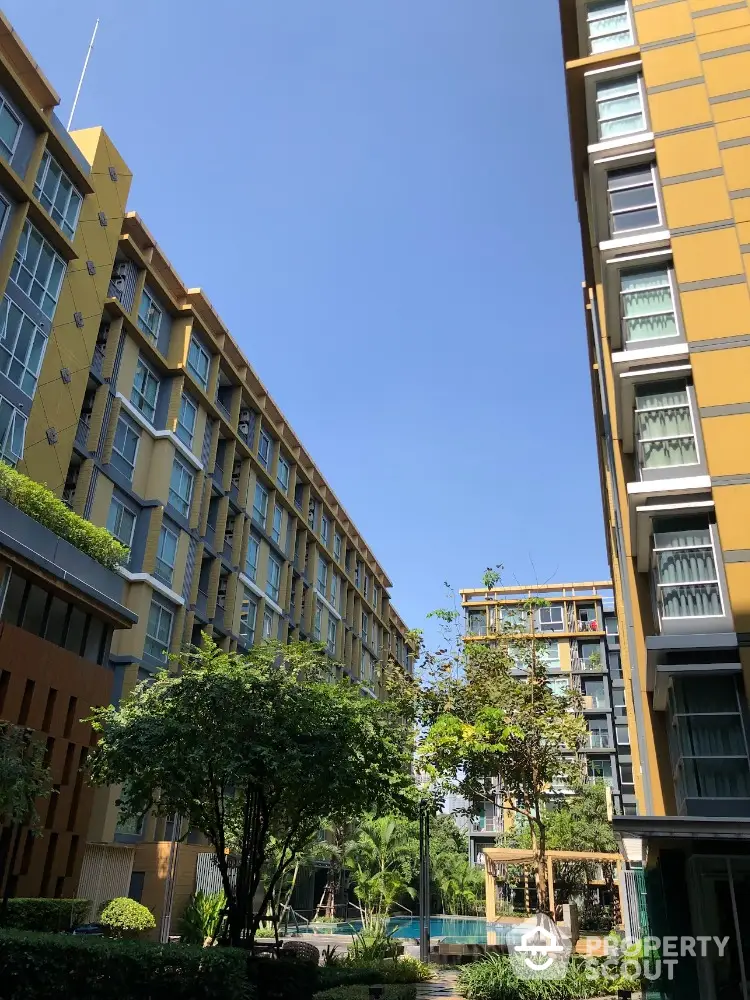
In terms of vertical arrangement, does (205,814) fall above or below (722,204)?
below

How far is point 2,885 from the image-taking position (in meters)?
17.0

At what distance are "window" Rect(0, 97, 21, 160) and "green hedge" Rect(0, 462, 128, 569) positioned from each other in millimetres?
10516

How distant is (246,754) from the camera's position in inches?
557

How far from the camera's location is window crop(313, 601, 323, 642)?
4683 cm

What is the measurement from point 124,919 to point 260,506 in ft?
75.3

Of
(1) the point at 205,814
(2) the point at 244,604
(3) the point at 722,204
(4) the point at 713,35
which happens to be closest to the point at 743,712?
(1) the point at 205,814

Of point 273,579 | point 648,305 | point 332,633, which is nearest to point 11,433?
point 648,305

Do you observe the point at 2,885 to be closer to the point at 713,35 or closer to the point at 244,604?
the point at 244,604

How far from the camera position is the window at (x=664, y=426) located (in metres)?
16.0

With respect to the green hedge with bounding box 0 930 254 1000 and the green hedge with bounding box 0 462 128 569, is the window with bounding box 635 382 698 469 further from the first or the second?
the green hedge with bounding box 0 462 128 569

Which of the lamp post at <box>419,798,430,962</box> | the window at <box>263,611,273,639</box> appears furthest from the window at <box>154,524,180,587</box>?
the lamp post at <box>419,798,430,962</box>


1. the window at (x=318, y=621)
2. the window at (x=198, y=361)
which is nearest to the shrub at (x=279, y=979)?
the window at (x=198, y=361)

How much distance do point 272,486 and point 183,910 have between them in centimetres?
2095

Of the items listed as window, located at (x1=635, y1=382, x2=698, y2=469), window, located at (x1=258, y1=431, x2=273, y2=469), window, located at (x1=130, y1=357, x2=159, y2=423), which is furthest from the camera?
window, located at (x1=258, y1=431, x2=273, y2=469)
